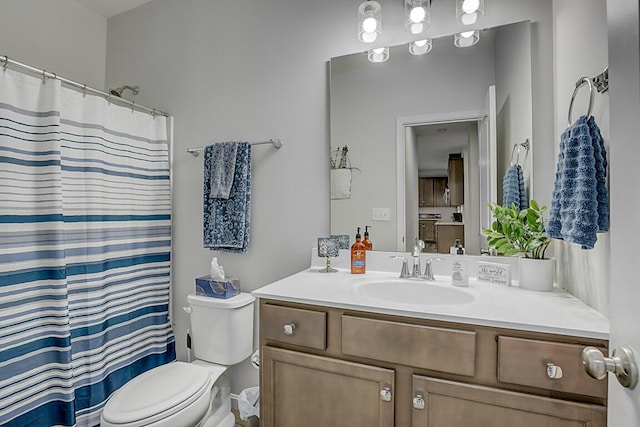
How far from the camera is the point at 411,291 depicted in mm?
1491

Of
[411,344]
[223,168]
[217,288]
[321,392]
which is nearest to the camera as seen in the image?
[411,344]

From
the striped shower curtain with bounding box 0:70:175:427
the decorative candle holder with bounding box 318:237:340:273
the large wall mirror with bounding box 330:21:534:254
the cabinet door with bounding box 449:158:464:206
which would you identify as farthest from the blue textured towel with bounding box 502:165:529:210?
the striped shower curtain with bounding box 0:70:175:427

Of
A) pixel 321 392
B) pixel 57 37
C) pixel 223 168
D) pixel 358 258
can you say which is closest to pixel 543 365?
pixel 321 392

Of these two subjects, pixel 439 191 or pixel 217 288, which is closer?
pixel 439 191

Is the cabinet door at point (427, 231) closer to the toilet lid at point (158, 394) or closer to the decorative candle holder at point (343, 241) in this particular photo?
the decorative candle holder at point (343, 241)

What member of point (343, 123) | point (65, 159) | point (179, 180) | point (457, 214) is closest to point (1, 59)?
point (65, 159)

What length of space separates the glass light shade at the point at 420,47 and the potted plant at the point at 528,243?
0.85 m

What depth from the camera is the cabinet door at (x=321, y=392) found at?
114 centimetres

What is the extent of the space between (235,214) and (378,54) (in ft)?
3.84

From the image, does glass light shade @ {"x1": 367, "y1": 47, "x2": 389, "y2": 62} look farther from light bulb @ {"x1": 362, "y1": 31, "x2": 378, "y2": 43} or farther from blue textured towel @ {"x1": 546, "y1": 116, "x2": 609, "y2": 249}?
blue textured towel @ {"x1": 546, "y1": 116, "x2": 609, "y2": 249}

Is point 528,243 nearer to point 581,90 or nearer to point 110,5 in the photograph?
point 581,90

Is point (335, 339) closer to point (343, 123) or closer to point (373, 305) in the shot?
point (373, 305)

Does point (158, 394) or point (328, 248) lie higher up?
point (328, 248)

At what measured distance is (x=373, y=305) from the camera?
116cm
